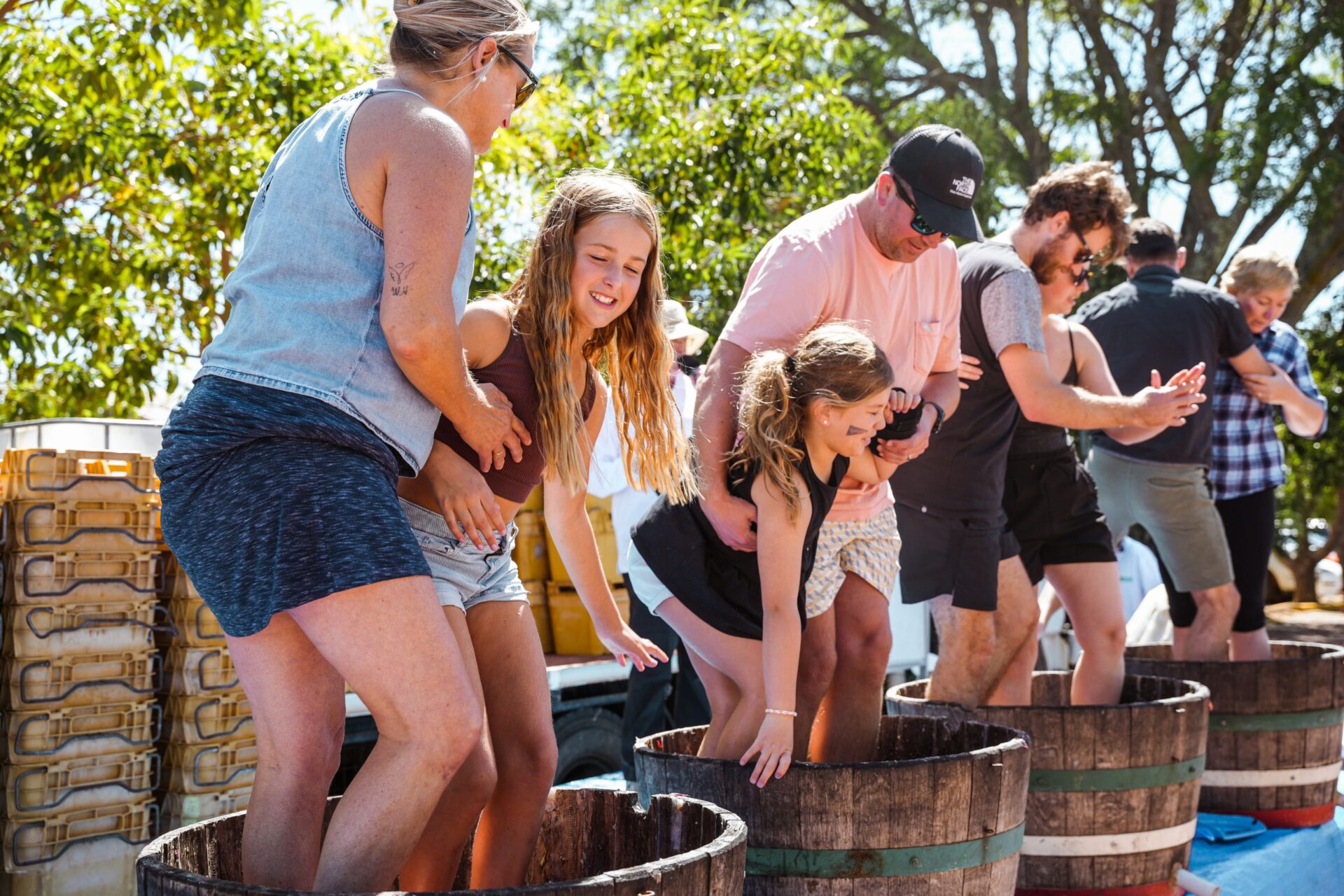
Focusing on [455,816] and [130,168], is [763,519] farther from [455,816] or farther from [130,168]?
[130,168]

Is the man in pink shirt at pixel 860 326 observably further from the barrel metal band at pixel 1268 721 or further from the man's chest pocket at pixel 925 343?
the barrel metal band at pixel 1268 721

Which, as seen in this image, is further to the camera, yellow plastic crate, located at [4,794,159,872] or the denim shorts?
yellow plastic crate, located at [4,794,159,872]

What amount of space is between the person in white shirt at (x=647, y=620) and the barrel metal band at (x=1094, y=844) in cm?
178

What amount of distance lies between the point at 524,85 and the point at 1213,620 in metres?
3.64

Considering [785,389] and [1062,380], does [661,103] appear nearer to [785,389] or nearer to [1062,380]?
[1062,380]

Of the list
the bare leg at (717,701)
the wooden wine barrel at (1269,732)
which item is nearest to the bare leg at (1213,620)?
the wooden wine barrel at (1269,732)

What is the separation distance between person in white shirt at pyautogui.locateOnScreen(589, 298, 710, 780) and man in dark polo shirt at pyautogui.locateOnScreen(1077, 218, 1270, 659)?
1.58 metres

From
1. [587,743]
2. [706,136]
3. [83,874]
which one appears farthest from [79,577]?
[706,136]

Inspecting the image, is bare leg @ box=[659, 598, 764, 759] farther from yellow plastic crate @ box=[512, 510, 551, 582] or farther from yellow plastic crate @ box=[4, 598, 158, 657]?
yellow plastic crate @ box=[512, 510, 551, 582]

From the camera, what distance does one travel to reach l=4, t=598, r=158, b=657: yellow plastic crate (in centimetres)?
382

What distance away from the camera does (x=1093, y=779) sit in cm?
344

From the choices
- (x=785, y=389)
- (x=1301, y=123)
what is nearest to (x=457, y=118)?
(x=785, y=389)

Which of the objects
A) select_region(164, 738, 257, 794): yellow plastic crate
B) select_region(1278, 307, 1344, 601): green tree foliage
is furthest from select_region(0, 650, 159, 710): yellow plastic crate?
select_region(1278, 307, 1344, 601): green tree foliage

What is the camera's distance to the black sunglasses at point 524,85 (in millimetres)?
2088
